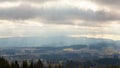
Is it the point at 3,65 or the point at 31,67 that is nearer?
the point at 3,65

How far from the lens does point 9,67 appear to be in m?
132

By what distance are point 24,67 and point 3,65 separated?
1150cm

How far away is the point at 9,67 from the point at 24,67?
9052mm

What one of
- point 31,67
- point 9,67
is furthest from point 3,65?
point 31,67

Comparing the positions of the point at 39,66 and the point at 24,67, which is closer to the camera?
the point at 24,67

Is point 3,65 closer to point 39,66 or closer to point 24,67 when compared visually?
point 24,67

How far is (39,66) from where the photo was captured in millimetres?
149250

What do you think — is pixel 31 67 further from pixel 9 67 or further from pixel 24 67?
pixel 9 67

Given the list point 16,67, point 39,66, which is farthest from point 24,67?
point 39,66

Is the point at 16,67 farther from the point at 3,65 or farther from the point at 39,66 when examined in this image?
the point at 39,66

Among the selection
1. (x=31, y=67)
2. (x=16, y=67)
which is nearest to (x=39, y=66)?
(x=31, y=67)

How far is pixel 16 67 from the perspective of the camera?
13462 centimetres

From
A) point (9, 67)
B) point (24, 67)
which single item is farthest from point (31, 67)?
point (9, 67)

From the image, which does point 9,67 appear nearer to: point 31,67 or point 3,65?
point 3,65
